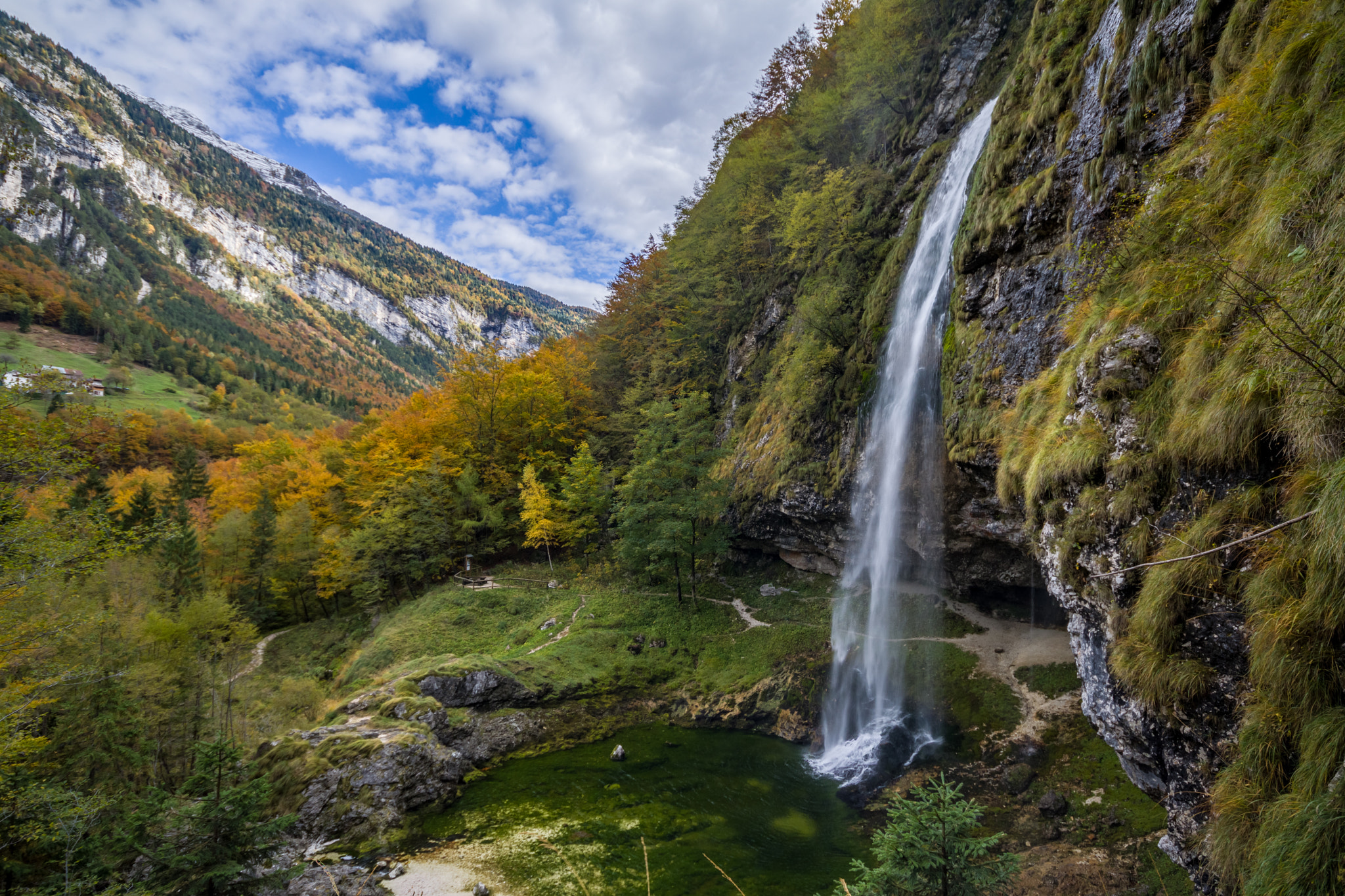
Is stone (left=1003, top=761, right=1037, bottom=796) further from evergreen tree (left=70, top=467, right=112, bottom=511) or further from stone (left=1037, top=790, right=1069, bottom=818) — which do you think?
evergreen tree (left=70, top=467, right=112, bottom=511)

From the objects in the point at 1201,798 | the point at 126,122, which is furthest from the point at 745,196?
the point at 126,122

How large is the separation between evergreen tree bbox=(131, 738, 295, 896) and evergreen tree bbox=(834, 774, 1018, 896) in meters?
7.89

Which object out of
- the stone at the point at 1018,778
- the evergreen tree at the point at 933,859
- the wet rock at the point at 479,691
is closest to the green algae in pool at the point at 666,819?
the wet rock at the point at 479,691

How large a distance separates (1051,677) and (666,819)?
39.2 feet

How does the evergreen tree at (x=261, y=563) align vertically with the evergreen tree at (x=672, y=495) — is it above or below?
below

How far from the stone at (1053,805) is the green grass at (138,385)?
95335mm

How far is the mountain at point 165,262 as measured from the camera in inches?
3391

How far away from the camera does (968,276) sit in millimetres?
11547

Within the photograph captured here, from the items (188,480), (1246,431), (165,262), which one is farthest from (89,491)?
(165,262)

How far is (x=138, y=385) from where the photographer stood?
74000mm

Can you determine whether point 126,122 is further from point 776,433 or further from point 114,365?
point 776,433

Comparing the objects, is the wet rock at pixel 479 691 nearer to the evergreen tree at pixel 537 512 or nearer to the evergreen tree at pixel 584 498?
the evergreen tree at pixel 537 512

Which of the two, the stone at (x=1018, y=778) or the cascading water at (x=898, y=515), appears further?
→ the cascading water at (x=898, y=515)

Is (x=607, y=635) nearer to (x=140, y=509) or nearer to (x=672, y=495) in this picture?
(x=672, y=495)
